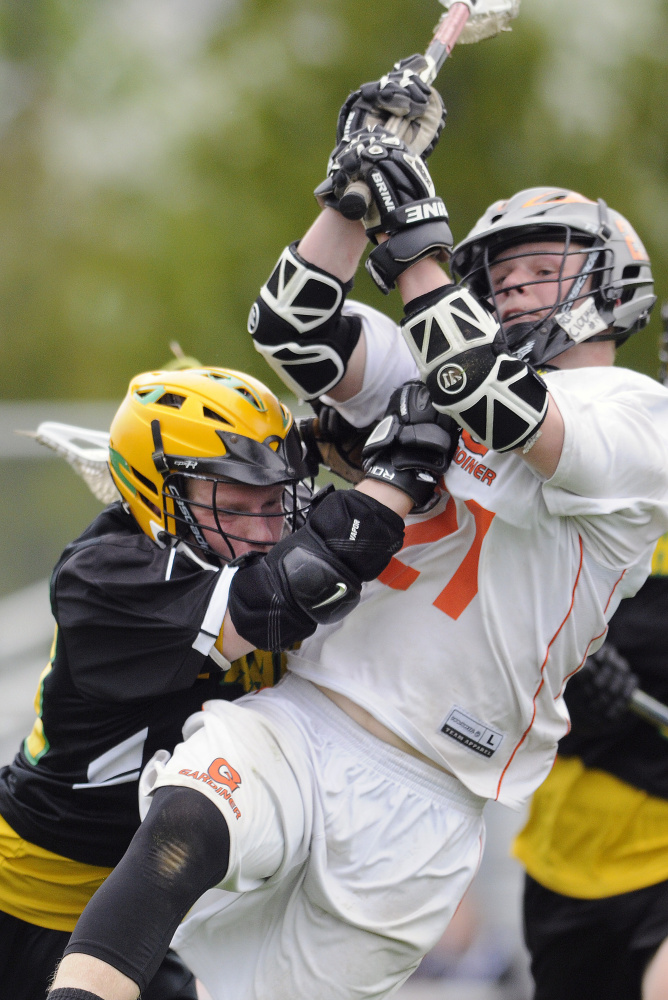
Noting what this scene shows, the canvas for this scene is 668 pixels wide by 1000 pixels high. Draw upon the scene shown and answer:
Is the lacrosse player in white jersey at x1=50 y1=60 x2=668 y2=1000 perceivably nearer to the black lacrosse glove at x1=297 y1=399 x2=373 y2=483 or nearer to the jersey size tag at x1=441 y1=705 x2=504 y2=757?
the jersey size tag at x1=441 y1=705 x2=504 y2=757

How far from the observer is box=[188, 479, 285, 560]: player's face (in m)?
2.50

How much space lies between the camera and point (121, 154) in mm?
14867

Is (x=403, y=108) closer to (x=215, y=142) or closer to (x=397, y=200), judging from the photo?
(x=397, y=200)

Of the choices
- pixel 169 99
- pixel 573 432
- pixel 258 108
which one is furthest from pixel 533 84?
pixel 573 432

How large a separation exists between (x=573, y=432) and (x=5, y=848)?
1.71m

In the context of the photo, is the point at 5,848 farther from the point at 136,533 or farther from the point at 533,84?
the point at 533,84

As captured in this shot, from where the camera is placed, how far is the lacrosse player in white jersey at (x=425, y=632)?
6.77 feet

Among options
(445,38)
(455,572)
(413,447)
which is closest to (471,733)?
(455,572)

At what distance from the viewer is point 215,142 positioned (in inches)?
587

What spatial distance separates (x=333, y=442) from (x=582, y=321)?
2.61 ft

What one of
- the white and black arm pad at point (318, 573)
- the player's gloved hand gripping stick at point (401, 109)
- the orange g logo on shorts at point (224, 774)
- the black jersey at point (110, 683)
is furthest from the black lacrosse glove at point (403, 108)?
the orange g logo on shorts at point (224, 774)

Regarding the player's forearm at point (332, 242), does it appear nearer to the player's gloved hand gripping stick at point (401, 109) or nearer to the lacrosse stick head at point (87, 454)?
the player's gloved hand gripping stick at point (401, 109)

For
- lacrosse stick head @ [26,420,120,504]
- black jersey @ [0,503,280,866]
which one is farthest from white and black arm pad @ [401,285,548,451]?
A: lacrosse stick head @ [26,420,120,504]

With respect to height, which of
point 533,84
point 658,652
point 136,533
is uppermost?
point 533,84
